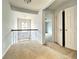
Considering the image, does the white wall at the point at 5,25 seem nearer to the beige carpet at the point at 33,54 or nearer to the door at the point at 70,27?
the beige carpet at the point at 33,54

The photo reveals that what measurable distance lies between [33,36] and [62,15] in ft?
12.7

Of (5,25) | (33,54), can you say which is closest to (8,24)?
(5,25)

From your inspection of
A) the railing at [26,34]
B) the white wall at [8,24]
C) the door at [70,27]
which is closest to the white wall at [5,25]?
the white wall at [8,24]

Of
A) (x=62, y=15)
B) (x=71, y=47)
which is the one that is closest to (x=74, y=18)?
(x=62, y=15)

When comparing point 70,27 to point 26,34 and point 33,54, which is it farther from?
point 26,34

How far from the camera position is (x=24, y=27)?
8.24 meters

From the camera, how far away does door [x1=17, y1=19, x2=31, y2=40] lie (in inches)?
313

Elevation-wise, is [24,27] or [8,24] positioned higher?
[8,24]

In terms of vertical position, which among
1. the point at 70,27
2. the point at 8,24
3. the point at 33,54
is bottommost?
the point at 33,54


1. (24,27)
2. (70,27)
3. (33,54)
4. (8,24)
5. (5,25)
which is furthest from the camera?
(24,27)

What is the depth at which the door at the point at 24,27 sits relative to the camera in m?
7.94

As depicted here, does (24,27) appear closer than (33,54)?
No

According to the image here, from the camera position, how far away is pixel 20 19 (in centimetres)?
794

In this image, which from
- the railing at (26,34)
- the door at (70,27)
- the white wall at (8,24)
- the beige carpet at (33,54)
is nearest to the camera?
the beige carpet at (33,54)
